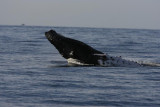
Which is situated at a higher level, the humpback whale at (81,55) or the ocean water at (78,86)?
the humpback whale at (81,55)

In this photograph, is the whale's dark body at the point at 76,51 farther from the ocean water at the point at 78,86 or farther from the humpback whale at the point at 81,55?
the ocean water at the point at 78,86

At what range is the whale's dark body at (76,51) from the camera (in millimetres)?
23500

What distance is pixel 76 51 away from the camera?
23484 mm

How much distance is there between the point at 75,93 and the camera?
616 inches

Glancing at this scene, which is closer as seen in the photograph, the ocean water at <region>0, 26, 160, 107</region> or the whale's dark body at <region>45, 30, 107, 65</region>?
the ocean water at <region>0, 26, 160, 107</region>

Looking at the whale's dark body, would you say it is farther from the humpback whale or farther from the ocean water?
the ocean water

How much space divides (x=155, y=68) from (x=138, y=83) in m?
5.43

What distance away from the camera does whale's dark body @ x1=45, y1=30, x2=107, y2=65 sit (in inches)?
925

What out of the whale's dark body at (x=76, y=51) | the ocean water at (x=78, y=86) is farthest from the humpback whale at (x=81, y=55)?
the ocean water at (x=78, y=86)

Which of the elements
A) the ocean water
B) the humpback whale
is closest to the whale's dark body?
the humpback whale

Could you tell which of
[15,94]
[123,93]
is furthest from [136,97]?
[15,94]

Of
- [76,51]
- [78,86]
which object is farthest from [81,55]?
[78,86]

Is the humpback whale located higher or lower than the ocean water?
higher

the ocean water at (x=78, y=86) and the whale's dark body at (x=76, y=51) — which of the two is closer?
the ocean water at (x=78, y=86)
